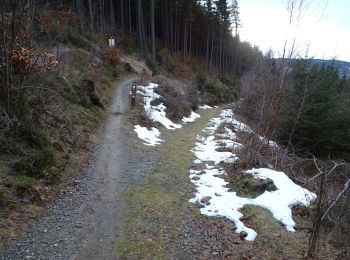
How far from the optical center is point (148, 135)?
14.4 meters

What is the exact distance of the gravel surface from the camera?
16.9 feet

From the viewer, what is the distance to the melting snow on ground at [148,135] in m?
13.5

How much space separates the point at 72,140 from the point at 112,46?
17.7 meters

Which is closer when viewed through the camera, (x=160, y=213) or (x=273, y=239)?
(x=273, y=239)

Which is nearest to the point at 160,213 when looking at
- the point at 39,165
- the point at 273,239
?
the point at 273,239

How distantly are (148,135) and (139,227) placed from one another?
8.38m

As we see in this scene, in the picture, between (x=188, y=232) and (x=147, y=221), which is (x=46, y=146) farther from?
(x=188, y=232)

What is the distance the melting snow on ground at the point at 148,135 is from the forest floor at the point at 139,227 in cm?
385

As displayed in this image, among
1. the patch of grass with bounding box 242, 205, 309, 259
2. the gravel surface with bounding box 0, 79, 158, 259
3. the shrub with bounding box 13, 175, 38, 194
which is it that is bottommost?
the patch of grass with bounding box 242, 205, 309, 259

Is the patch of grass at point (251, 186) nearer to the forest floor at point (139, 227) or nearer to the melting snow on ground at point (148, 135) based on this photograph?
the forest floor at point (139, 227)

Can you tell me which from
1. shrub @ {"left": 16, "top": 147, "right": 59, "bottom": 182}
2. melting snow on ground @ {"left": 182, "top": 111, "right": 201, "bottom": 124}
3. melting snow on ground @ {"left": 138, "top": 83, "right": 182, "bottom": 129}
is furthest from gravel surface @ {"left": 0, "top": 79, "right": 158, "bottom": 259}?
melting snow on ground @ {"left": 182, "top": 111, "right": 201, "bottom": 124}

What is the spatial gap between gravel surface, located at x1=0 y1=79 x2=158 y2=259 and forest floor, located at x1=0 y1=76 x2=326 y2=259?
0.6 inches

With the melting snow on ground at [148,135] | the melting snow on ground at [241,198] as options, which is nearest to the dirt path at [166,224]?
the melting snow on ground at [241,198]

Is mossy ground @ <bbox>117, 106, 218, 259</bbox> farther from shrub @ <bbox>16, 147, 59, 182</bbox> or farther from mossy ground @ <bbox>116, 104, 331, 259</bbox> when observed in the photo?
shrub @ <bbox>16, 147, 59, 182</bbox>
